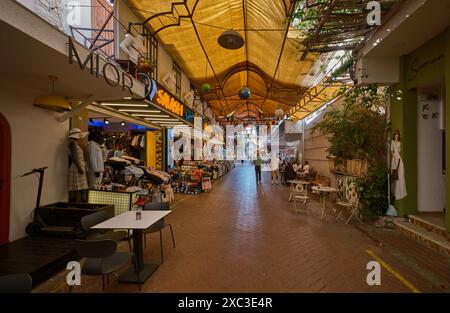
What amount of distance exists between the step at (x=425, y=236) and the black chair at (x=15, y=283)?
17.9ft

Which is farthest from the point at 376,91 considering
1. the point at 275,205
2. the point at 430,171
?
the point at 275,205

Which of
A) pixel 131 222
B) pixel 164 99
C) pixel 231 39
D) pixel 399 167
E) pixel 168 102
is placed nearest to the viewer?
pixel 131 222

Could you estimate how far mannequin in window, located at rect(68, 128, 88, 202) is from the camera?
16.4 feet

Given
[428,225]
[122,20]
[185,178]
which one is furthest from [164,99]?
[428,225]

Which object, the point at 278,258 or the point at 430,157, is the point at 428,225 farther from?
the point at 278,258

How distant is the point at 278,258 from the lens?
151 inches

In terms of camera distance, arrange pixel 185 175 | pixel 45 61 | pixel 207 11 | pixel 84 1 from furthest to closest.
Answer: pixel 185 175 < pixel 207 11 < pixel 84 1 < pixel 45 61

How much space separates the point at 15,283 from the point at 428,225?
6.32 meters

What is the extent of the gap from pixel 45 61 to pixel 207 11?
4.84 meters

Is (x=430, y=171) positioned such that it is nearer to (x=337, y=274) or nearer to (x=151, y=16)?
(x=337, y=274)

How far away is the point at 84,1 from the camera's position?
6070mm

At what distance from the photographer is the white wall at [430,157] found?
552 cm

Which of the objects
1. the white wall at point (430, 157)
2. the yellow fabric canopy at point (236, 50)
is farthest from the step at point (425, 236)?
the yellow fabric canopy at point (236, 50)

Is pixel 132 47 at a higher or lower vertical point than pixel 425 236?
higher
